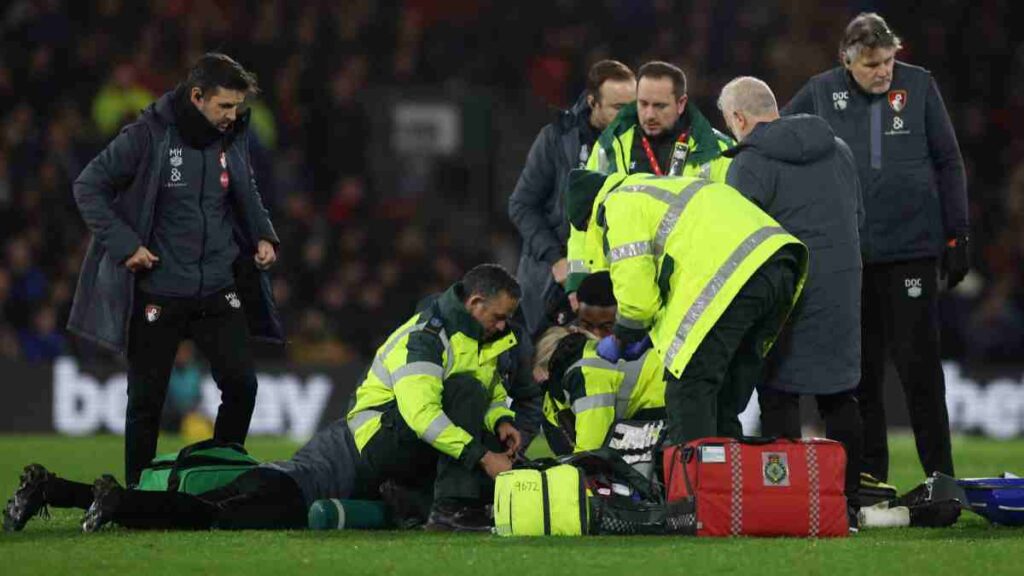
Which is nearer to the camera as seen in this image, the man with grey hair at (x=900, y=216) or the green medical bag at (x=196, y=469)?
the green medical bag at (x=196, y=469)

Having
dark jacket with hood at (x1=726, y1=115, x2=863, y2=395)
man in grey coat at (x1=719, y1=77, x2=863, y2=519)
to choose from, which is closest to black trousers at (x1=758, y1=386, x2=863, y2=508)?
man in grey coat at (x1=719, y1=77, x2=863, y2=519)

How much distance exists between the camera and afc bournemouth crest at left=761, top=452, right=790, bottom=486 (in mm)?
7922

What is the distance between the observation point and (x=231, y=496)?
8703mm

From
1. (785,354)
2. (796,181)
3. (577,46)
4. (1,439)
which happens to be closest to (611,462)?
(785,354)

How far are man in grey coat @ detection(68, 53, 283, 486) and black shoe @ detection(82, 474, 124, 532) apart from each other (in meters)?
1.15

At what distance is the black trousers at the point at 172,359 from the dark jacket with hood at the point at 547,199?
1802 millimetres

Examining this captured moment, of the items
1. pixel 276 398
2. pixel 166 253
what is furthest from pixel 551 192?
pixel 276 398

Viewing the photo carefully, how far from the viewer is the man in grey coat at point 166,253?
31.0 feet

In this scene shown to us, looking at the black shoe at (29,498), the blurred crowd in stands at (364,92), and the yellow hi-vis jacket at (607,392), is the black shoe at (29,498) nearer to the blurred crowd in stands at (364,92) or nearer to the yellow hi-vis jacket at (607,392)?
the yellow hi-vis jacket at (607,392)

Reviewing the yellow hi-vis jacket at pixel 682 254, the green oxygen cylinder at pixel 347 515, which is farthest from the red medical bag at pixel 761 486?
the green oxygen cylinder at pixel 347 515

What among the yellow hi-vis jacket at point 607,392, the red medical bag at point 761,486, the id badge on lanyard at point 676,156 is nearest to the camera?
the red medical bag at point 761,486

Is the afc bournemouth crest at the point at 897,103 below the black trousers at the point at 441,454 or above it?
above

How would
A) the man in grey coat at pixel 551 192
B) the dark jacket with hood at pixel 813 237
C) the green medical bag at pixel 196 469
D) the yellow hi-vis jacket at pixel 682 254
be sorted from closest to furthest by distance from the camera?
the yellow hi-vis jacket at pixel 682 254 → the dark jacket with hood at pixel 813 237 → the green medical bag at pixel 196 469 → the man in grey coat at pixel 551 192

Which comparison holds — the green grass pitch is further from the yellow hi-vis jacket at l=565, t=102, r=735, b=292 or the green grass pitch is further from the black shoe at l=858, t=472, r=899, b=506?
the yellow hi-vis jacket at l=565, t=102, r=735, b=292
